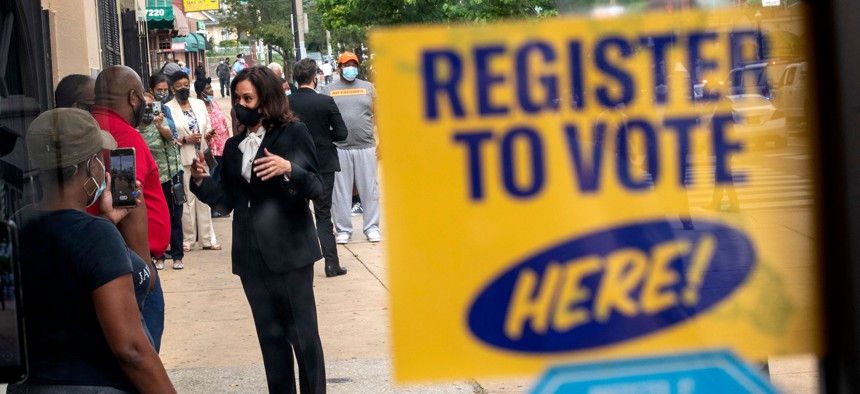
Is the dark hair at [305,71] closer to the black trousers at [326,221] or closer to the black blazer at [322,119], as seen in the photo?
the black blazer at [322,119]

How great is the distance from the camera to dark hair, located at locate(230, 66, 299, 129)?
15.4 feet

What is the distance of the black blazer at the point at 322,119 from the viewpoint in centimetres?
796

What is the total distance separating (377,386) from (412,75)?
14.2 ft

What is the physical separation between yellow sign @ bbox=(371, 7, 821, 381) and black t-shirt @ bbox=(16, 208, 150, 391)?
1.40 meters

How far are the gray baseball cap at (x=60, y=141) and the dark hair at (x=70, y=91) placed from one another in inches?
52.0

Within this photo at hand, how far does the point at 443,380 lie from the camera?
5.54 feet

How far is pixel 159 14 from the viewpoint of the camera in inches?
979

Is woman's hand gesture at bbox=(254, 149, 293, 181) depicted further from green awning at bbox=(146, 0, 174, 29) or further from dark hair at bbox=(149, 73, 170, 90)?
green awning at bbox=(146, 0, 174, 29)

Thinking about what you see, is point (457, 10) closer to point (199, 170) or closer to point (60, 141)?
point (60, 141)

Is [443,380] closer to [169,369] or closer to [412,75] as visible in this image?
[412,75]

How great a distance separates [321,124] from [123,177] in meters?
4.06

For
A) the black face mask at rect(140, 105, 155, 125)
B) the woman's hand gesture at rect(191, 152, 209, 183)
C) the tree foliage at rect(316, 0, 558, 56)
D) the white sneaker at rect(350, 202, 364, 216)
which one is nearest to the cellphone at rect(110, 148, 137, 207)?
the woman's hand gesture at rect(191, 152, 209, 183)

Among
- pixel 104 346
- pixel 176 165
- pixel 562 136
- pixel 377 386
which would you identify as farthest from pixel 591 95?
pixel 176 165

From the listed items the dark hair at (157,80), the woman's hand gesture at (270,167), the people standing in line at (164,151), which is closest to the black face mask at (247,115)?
the woman's hand gesture at (270,167)
